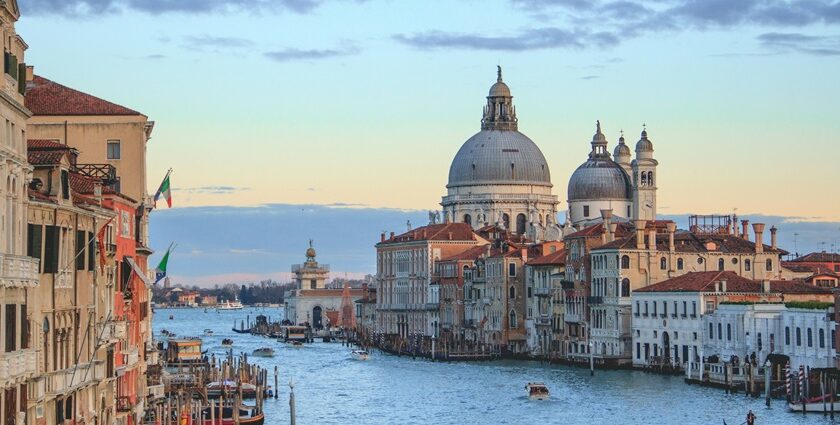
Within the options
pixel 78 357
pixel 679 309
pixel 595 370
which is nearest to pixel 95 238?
pixel 78 357

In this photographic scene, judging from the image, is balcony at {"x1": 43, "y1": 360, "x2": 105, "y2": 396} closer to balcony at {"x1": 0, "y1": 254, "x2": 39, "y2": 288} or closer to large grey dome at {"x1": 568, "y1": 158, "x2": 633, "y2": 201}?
balcony at {"x1": 0, "y1": 254, "x2": 39, "y2": 288}

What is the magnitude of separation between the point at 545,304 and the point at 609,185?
26285 mm

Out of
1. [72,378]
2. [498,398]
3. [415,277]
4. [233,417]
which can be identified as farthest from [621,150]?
[72,378]

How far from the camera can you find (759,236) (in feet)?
216

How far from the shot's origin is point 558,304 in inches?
2837

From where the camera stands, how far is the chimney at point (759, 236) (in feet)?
213

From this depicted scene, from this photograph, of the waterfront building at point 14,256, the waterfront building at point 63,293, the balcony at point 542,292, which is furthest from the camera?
the balcony at point 542,292

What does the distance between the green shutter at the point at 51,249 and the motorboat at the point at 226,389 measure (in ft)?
82.9

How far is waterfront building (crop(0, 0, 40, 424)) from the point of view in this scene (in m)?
17.3

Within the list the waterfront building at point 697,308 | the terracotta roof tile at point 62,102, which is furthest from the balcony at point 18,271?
the waterfront building at point 697,308

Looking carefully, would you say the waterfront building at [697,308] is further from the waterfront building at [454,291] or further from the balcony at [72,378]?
the balcony at [72,378]

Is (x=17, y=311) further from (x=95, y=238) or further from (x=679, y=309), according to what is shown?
(x=679, y=309)

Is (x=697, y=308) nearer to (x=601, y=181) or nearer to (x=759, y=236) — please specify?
(x=759, y=236)

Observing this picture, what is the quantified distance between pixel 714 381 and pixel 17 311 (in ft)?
116
